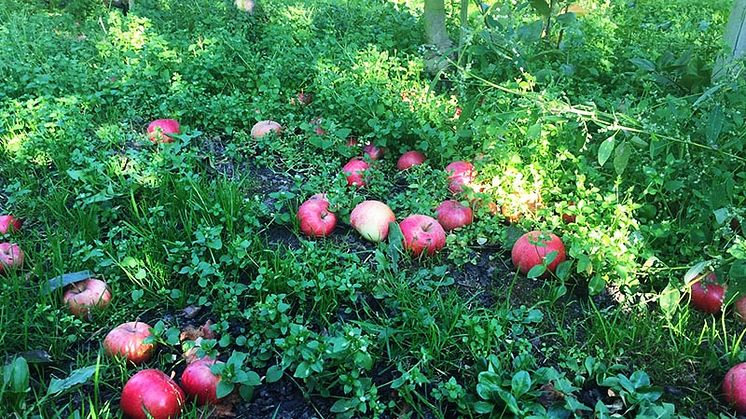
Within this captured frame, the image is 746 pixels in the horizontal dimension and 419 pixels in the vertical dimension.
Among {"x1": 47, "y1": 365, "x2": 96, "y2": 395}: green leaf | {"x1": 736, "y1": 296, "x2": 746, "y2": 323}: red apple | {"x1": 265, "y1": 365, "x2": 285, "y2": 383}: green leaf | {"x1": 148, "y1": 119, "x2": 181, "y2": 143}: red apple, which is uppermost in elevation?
{"x1": 148, "y1": 119, "x2": 181, "y2": 143}: red apple

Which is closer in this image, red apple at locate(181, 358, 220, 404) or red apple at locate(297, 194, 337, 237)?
red apple at locate(181, 358, 220, 404)

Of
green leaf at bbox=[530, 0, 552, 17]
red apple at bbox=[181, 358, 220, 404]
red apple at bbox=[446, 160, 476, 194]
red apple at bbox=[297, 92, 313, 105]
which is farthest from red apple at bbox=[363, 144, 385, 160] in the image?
red apple at bbox=[181, 358, 220, 404]

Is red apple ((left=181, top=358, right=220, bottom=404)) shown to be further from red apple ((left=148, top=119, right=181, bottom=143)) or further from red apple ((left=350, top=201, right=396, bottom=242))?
red apple ((left=148, top=119, right=181, bottom=143))

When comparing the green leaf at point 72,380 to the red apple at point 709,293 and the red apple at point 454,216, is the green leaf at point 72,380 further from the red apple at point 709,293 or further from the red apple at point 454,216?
the red apple at point 709,293

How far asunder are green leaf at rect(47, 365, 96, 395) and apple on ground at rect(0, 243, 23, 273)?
2.28ft

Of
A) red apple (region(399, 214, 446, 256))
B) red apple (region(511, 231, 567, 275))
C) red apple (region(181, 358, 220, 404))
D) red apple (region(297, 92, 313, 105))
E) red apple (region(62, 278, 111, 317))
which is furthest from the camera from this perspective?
red apple (region(297, 92, 313, 105))

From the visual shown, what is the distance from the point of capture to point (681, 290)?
2361 millimetres

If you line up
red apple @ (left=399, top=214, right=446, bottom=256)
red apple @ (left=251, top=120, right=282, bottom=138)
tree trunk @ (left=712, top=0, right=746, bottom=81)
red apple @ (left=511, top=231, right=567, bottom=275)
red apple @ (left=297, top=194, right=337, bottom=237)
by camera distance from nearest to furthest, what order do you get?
red apple @ (left=511, top=231, right=567, bottom=275) < red apple @ (left=399, top=214, right=446, bottom=256) < red apple @ (left=297, top=194, right=337, bottom=237) < tree trunk @ (left=712, top=0, right=746, bottom=81) < red apple @ (left=251, top=120, right=282, bottom=138)

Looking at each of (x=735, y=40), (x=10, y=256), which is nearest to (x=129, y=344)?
(x=10, y=256)

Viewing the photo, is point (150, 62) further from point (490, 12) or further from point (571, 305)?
point (571, 305)

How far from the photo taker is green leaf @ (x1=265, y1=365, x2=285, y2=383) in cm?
199

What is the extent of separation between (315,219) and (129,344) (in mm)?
891

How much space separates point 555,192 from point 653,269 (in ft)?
1.57

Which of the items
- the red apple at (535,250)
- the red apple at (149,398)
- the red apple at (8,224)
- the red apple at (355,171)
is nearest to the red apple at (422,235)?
the red apple at (535,250)
